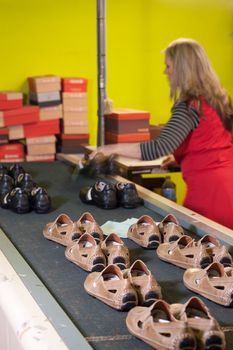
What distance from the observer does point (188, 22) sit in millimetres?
5039

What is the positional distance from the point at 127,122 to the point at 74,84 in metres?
0.51

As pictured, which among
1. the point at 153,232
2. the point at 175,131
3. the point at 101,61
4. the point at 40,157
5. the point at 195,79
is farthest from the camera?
the point at 40,157

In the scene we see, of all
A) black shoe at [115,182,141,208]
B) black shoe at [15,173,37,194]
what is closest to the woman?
black shoe at [115,182,141,208]

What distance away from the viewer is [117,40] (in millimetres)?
4859

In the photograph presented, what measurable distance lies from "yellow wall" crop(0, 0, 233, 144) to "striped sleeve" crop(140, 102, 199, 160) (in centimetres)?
220

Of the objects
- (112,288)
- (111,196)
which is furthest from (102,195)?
(112,288)

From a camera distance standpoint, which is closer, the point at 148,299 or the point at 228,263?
the point at 148,299

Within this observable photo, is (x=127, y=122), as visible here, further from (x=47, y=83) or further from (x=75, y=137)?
(x=47, y=83)

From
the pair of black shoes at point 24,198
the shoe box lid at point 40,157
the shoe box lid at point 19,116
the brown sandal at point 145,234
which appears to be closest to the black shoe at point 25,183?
the pair of black shoes at point 24,198

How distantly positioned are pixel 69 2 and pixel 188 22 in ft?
3.52

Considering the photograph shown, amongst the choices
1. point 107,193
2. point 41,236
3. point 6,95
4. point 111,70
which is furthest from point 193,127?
point 111,70

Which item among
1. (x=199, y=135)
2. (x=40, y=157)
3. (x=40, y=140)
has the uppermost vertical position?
(x=199, y=135)

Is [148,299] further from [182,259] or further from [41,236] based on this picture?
[41,236]

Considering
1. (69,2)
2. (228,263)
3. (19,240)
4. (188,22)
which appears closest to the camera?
(228,263)
